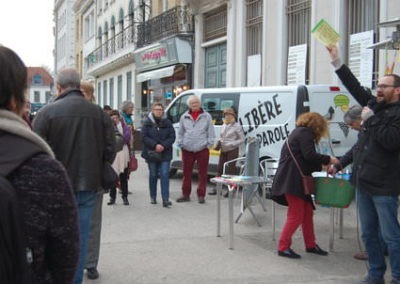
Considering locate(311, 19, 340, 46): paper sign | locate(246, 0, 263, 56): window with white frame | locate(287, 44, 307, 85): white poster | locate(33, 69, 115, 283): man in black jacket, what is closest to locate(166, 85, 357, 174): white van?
locate(287, 44, 307, 85): white poster

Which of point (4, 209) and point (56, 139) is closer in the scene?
point (4, 209)

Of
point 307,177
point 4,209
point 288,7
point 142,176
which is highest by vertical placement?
point 288,7

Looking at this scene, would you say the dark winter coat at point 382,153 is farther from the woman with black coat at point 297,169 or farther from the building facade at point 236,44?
the building facade at point 236,44

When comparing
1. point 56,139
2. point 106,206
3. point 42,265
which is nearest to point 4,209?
point 42,265

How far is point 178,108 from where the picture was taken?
12.5 meters

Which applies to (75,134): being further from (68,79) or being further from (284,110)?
(284,110)

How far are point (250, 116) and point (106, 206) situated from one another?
10.5 feet

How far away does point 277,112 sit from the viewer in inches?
401

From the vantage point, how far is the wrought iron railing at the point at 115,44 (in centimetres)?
2875

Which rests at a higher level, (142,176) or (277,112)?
(277,112)

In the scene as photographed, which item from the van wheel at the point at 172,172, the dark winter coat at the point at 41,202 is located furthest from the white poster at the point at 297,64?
the dark winter coat at the point at 41,202

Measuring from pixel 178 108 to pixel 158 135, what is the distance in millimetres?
3164

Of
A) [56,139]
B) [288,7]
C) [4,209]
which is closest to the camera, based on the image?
[4,209]

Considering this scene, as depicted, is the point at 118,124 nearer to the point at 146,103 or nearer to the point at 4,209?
the point at 4,209
